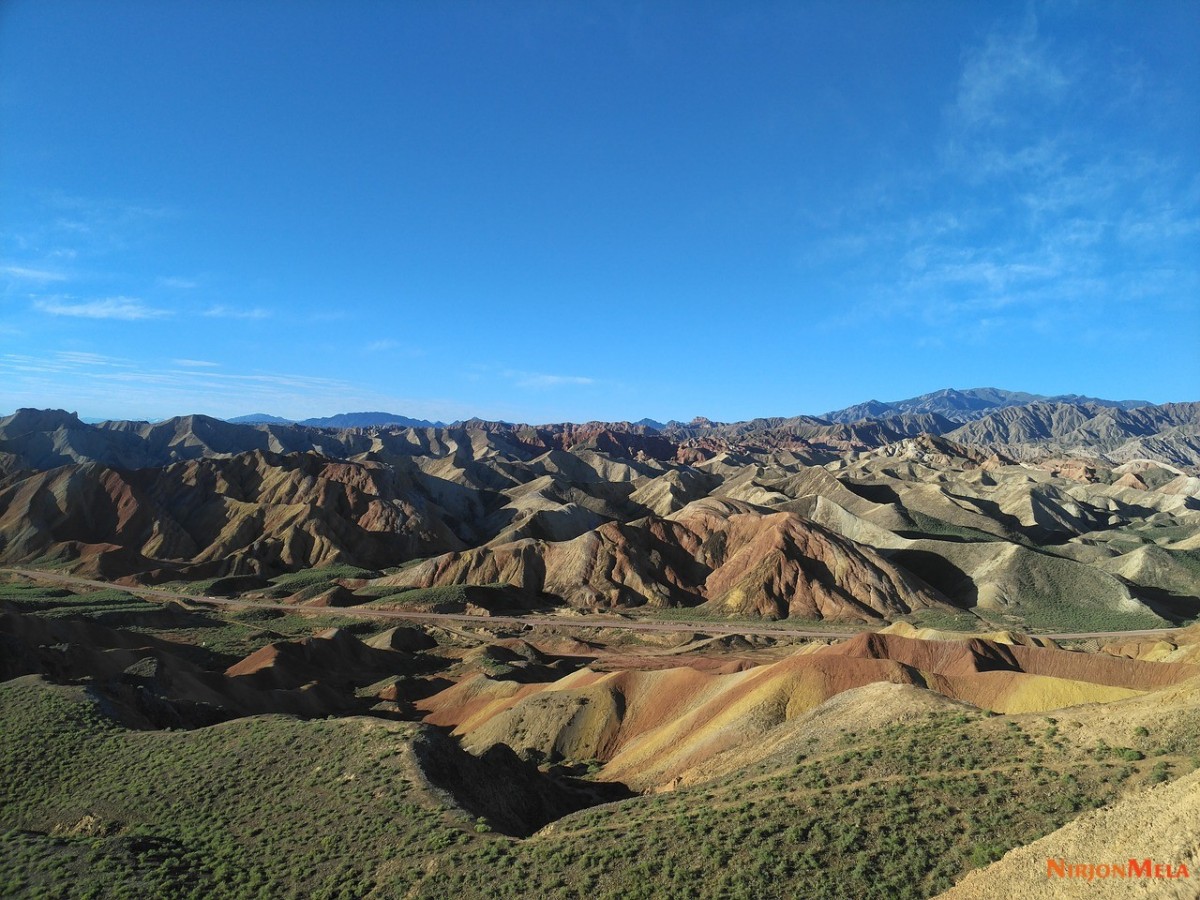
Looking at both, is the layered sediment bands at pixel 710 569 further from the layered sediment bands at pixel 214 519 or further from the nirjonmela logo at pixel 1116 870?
the nirjonmela logo at pixel 1116 870

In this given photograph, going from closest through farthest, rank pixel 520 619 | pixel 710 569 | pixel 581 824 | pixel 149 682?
pixel 581 824 < pixel 149 682 < pixel 520 619 < pixel 710 569

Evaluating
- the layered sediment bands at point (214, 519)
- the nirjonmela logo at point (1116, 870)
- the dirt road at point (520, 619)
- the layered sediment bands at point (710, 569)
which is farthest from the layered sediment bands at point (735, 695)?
the layered sediment bands at point (214, 519)

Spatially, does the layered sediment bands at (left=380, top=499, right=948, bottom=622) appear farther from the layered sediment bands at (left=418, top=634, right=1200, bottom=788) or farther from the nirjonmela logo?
the nirjonmela logo

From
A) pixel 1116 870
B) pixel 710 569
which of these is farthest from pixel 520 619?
pixel 1116 870

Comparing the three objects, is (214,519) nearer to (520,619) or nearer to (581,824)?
(520,619)

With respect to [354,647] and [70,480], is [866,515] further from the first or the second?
[70,480]
